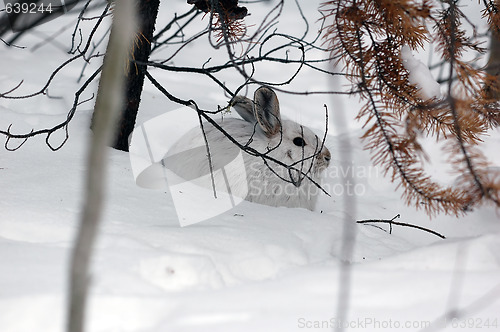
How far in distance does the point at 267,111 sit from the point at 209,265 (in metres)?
1.57

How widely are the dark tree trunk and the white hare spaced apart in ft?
1.06

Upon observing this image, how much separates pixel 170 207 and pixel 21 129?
1269 millimetres

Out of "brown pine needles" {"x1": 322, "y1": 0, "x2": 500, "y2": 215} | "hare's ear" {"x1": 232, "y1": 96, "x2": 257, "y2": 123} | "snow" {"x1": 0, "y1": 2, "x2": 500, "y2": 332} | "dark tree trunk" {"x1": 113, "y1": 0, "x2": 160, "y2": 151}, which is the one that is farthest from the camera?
"hare's ear" {"x1": 232, "y1": 96, "x2": 257, "y2": 123}

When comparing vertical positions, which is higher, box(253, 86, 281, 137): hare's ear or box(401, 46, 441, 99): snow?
box(401, 46, 441, 99): snow

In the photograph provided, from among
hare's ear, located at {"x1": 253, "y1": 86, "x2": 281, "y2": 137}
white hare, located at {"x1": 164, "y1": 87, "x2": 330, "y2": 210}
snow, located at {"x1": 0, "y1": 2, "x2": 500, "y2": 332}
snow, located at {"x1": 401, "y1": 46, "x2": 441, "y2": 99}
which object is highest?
snow, located at {"x1": 401, "y1": 46, "x2": 441, "y2": 99}

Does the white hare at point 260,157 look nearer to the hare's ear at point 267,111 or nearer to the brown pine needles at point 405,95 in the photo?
the hare's ear at point 267,111

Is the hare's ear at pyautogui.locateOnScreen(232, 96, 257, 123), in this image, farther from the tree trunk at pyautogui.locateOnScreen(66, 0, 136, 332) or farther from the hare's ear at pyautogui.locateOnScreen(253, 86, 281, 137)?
the tree trunk at pyautogui.locateOnScreen(66, 0, 136, 332)

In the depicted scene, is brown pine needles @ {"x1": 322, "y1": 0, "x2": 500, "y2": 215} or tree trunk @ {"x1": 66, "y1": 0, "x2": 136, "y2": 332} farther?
brown pine needles @ {"x1": 322, "y1": 0, "x2": 500, "y2": 215}

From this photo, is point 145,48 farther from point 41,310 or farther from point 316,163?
point 41,310

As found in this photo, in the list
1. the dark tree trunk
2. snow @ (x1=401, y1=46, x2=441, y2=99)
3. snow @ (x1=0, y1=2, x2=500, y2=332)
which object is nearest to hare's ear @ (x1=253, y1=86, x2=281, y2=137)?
snow @ (x1=0, y1=2, x2=500, y2=332)

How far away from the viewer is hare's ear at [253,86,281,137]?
3184mm

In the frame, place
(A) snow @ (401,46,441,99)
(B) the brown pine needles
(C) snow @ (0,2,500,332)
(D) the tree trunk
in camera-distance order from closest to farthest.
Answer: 1. (D) the tree trunk
2. (C) snow @ (0,2,500,332)
3. (B) the brown pine needles
4. (A) snow @ (401,46,441,99)

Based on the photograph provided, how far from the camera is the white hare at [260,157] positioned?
3125 millimetres

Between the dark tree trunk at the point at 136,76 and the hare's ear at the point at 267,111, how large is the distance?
73 cm
